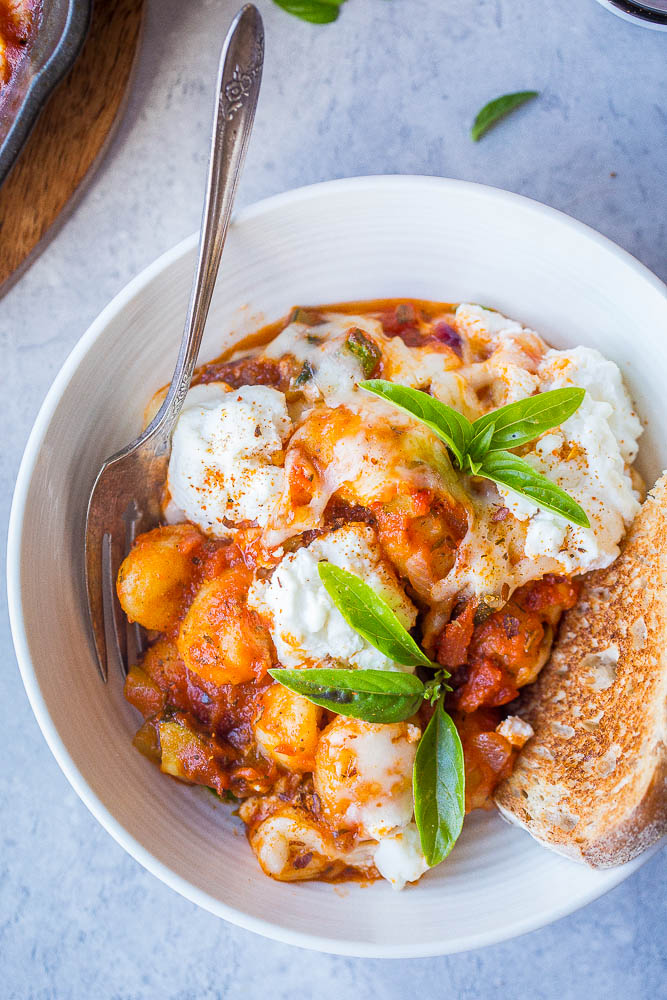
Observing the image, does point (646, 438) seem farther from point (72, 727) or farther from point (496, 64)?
point (72, 727)

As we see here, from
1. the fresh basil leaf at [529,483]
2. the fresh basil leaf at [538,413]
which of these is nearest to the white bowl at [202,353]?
the fresh basil leaf at [538,413]

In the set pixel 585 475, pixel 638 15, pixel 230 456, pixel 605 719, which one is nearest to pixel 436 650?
pixel 605 719

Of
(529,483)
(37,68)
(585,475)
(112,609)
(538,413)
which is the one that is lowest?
(112,609)

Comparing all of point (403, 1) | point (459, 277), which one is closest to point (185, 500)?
point (459, 277)

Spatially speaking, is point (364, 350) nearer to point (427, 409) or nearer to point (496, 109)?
point (427, 409)

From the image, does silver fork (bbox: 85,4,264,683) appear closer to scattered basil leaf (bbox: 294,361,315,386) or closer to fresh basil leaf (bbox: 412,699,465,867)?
scattered basil leaf (bbox: 294,361,315,386)

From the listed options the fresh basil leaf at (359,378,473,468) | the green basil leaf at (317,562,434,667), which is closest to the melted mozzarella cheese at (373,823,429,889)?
the green basil leaf at (317,562,434,667)
